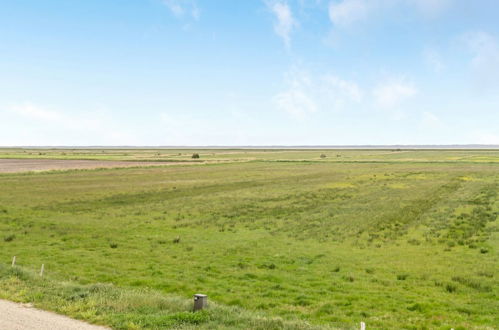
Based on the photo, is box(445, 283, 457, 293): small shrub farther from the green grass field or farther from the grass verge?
the grass verge

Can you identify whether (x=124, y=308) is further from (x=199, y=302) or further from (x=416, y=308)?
(x=416, y=308)

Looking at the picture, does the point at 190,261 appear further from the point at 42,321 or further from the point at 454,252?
the point at 454,252

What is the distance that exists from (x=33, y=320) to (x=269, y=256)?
45.0ft

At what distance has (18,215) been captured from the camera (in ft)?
118

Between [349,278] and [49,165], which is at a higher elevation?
[49,165]

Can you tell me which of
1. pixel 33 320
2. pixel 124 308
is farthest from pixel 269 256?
pixel 33 320

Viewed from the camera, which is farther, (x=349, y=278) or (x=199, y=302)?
(x=349, y=278)

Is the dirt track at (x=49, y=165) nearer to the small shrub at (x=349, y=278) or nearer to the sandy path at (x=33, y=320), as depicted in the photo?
the sandy path at (x=33, y=320)

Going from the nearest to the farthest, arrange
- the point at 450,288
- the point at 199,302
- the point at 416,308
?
the point at 199,302
the point at 416,308
the point at 450,288

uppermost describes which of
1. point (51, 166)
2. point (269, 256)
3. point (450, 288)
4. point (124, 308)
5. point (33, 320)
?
point (51, 166)

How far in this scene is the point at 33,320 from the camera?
39.3 ft

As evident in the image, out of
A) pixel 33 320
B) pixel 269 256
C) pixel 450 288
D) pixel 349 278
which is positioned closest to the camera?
pixel 33 320

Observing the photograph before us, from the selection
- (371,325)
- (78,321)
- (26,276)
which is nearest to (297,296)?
(371,325)

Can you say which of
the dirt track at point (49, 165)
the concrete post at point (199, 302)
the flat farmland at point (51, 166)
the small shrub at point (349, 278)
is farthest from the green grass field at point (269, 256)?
the dirt track at point (49, 165)
